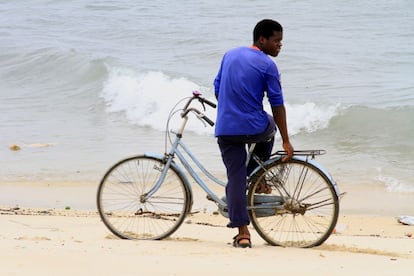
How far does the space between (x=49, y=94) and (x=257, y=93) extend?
39.2ft

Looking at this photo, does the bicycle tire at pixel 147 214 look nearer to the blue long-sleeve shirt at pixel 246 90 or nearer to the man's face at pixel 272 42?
the blue long-sleeve shirt at pixel 246 90

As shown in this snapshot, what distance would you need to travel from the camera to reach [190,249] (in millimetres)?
5066

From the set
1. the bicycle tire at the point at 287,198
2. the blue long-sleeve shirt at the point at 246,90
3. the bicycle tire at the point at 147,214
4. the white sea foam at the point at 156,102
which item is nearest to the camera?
the blue long-sleeve shirt at the point at 246,90

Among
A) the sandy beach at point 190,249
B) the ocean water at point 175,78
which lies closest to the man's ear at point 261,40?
the sandy beach at point 190,249

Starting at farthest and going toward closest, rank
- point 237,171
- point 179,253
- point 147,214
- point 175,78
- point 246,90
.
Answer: point 175,78 < point 147,214 < point 237,171 < point 246,90 < point 179,253

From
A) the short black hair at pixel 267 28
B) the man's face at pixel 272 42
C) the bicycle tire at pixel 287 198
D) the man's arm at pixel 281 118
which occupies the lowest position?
the bicycle tire at pixel 287 198

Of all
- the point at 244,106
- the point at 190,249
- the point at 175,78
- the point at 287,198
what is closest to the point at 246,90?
the point at 244,106

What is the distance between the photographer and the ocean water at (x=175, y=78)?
1070 cm

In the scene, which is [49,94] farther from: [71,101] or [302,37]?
[302,37]

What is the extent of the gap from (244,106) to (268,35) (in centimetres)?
51

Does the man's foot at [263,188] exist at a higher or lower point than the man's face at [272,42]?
lower

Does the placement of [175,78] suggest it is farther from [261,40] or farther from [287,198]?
[261,40]

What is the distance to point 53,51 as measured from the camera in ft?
67.1

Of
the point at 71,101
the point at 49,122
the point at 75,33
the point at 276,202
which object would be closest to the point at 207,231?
the point at 276,202
